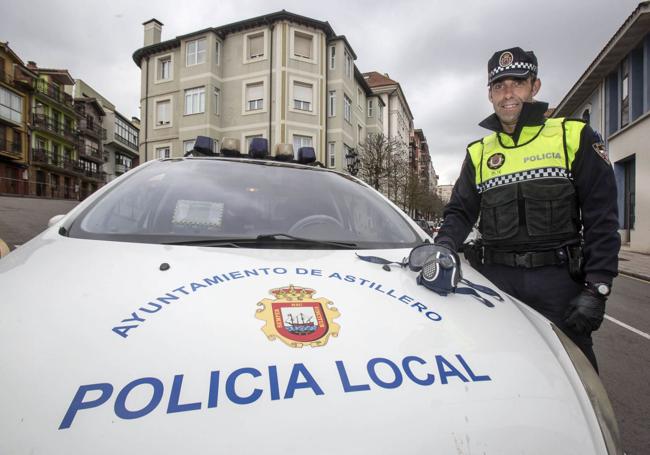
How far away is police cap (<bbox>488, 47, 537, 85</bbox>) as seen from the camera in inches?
75.3

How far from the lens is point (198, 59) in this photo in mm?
22234

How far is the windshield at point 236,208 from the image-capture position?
1560 mm

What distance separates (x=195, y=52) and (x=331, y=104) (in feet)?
26.5

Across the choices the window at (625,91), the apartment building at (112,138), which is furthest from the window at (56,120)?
the window at (625,91)

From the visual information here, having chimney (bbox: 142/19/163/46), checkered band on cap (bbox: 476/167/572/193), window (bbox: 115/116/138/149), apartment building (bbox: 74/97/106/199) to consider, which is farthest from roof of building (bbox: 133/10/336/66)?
window (bbox: 115/116/138/149)

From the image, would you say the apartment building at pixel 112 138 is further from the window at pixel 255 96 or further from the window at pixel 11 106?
the window at pixel 255 96

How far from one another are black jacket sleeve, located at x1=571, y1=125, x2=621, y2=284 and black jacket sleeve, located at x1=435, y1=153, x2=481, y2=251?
48 cm

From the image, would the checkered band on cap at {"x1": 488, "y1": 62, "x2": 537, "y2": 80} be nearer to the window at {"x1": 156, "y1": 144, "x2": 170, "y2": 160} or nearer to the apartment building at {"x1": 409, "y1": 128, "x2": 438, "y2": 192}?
the window at {"x1": 156, "y1": 144, "x2": 170, "y2": 160}

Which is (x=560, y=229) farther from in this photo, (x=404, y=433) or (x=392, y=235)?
(x=404, y=433)

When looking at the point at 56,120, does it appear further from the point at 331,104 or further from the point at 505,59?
the point at 505,59

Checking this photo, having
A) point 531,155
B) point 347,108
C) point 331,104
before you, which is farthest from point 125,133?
point 531,155

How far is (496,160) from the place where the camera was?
202 cm

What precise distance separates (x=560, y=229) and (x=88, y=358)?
6.21 ft

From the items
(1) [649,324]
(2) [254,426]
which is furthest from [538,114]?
(1) [649,324]
